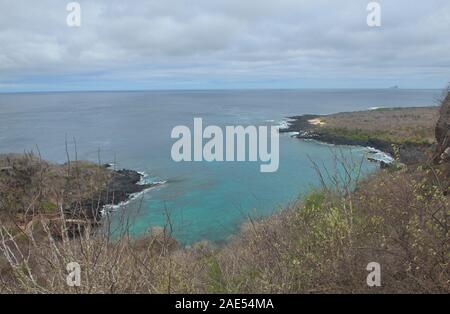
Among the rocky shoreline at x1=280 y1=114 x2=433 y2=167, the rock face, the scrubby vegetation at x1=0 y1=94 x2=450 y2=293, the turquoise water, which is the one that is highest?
the rock face

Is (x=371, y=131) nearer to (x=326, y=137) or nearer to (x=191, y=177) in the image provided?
(x=326, y=137)

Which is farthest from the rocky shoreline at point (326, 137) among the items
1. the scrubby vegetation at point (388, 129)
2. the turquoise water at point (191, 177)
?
the turquoise water at point (191, 177)

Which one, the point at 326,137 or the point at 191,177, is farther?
the point at 326,137

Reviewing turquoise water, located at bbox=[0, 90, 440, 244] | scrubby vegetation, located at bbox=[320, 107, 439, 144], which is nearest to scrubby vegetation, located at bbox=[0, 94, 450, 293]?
turquoise water, located at bbox=[0, 90, 440, 244]

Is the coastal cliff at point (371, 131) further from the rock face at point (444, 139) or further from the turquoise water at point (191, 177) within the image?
the rock face at point (444, 139)

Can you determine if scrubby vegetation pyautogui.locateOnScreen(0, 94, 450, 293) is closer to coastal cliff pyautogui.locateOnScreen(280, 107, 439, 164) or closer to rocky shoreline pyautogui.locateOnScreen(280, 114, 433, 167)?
rocky shoreline pyautogui.locateOnScreen(280, 114, 433, 167)

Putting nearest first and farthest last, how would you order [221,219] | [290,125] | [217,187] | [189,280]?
[189,280], [221,219], [217,187], [290,125]

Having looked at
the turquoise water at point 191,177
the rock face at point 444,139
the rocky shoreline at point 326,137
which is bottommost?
the turquoise water at point 191,177

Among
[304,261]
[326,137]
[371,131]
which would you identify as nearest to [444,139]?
[304,261]
